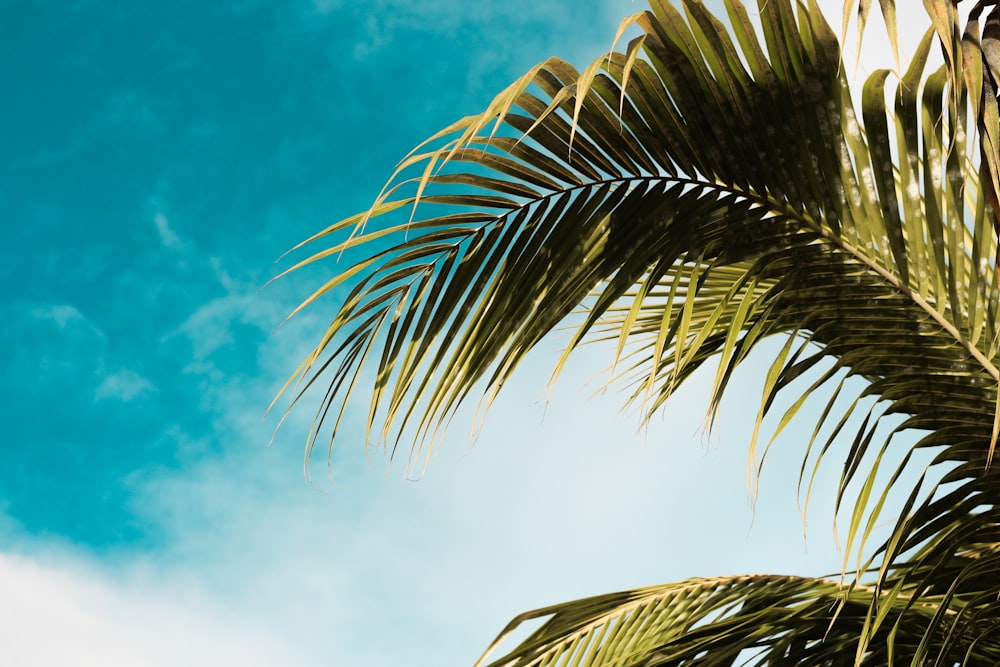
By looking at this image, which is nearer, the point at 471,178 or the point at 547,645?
the point at 471,178

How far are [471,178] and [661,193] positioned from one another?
0.27m

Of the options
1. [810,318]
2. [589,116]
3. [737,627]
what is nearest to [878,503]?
[810,318]

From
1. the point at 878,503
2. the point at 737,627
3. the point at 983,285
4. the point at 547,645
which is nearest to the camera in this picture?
the point at 983,285

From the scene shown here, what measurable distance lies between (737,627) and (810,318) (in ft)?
A: 1.80

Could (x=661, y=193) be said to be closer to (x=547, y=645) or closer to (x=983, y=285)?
(x=983, y=285)

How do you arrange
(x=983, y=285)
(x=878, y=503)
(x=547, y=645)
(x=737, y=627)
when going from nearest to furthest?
(x=983, y=285) < (x=878, y=503) < (x=737, y=627) < (x=547, y=645)

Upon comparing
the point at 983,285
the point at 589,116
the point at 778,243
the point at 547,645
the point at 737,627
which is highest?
the point at 589,116

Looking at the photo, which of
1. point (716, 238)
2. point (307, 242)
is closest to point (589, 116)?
point (716, 238)

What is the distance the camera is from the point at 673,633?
1.69 metres

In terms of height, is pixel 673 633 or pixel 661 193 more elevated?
pixel 661 193

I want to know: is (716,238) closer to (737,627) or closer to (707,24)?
(707,24)

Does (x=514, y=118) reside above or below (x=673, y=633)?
above

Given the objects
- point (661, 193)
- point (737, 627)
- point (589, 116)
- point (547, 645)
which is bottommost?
point (737, 627)

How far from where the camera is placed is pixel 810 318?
4.24ft
